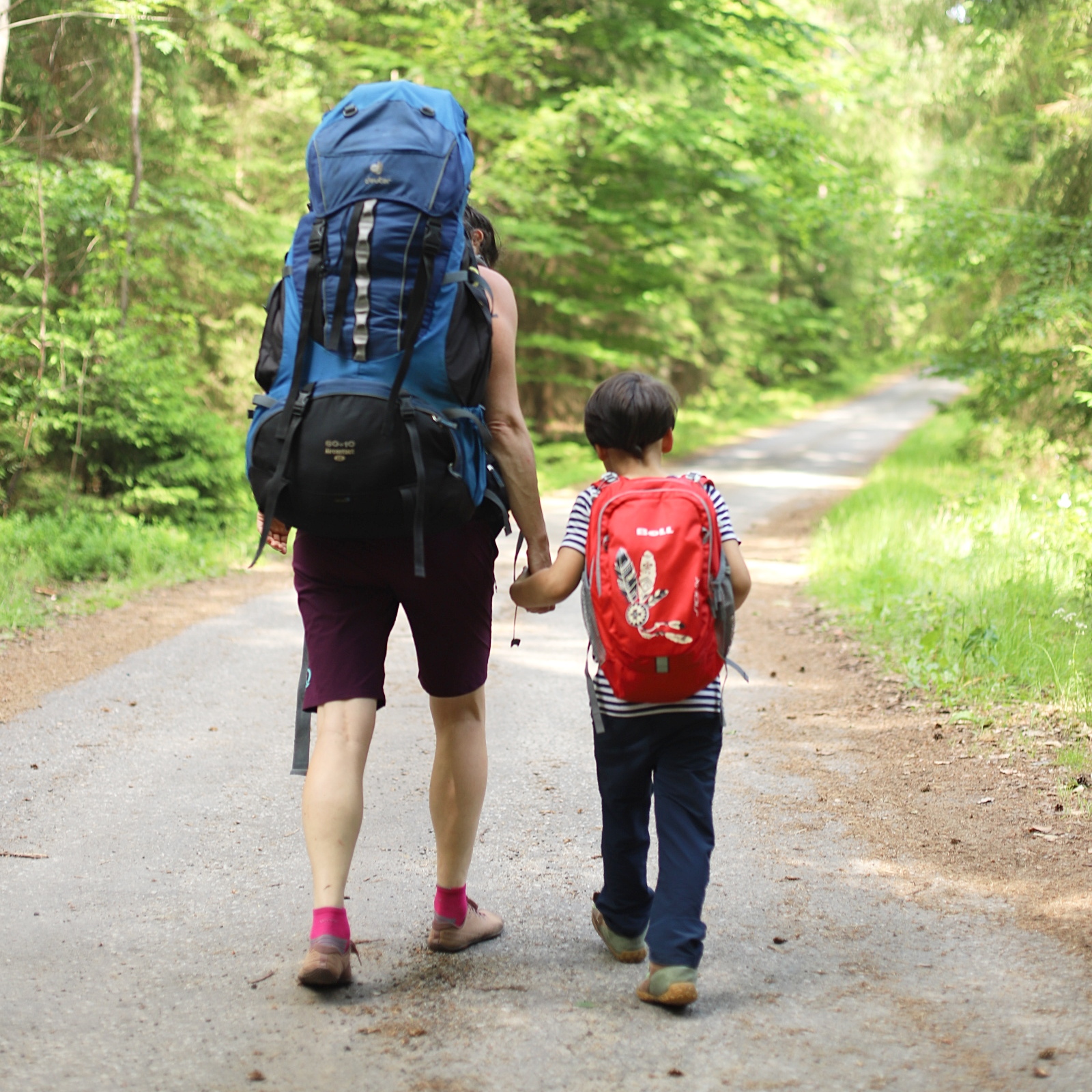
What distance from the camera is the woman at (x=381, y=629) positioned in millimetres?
2859

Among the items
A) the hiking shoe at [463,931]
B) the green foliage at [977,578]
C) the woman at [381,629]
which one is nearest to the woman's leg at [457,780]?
the woman at [381,629]

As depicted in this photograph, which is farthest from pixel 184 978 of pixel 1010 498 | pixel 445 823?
pixel 1010 498

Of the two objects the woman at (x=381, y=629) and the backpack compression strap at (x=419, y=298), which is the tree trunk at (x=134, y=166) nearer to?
the woman at (x=381, y=629)

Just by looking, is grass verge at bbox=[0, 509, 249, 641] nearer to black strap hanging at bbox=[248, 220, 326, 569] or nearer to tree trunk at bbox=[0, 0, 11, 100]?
tree trunk at bbox=[0, 0, 11, 100]

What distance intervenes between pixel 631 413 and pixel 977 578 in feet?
18.4

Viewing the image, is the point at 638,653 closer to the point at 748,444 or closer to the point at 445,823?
the point at 445,823

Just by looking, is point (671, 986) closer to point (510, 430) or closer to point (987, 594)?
point (510, 430)

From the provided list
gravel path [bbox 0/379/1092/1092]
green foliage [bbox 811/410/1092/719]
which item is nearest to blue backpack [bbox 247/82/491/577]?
gravel path [bbox 0/379/1092/1092]

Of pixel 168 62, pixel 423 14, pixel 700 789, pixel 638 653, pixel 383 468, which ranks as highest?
pixel 423 14

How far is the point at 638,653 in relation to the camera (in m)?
2.80

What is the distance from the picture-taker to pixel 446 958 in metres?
3.13

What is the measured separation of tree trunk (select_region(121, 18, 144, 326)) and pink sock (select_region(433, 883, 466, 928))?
→ 9.25m

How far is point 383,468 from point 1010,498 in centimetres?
1016

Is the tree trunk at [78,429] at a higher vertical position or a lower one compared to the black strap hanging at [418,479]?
lower
